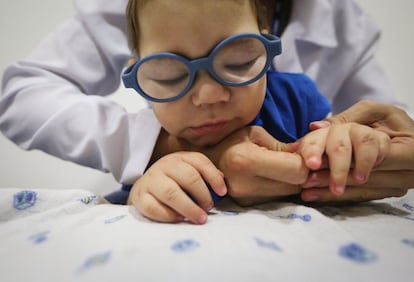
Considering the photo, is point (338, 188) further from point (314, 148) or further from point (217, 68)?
point (217, 68)

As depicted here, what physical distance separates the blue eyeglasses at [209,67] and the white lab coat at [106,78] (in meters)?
0.11

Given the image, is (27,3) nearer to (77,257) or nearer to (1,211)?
(1,211)

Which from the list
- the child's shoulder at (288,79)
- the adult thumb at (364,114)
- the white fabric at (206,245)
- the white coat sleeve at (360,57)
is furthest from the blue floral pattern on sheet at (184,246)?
the white coat sleeve at (360,57)

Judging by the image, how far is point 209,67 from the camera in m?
0.36

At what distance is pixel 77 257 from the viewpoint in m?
0.25

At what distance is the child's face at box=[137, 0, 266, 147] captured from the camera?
0.36 meters

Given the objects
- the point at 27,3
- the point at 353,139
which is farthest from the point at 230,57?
the point at 27,3

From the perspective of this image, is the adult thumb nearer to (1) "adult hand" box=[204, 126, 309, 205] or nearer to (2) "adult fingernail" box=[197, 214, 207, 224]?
(1) "adult hand" box=[204, 126, 309, 205]

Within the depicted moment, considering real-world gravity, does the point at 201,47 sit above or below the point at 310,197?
above

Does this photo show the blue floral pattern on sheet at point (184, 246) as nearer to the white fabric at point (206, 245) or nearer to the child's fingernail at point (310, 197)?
the white fabric at point (206, 245)

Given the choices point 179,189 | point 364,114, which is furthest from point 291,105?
point 179,189

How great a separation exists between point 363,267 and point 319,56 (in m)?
0.50

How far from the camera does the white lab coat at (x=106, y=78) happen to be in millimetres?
486

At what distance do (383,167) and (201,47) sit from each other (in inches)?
9.2
